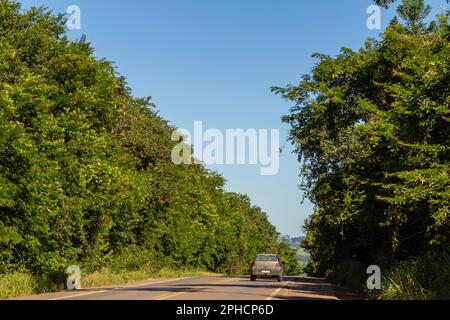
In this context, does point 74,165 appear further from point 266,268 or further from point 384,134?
point 384,134

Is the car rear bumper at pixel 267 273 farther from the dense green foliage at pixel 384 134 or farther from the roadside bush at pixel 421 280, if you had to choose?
the roadside bush at pixel 421 280

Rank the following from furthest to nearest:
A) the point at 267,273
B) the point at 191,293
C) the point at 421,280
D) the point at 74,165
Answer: the point at 267,273 < the point at 74,165 < the point at 191,293 < the point at 421,280

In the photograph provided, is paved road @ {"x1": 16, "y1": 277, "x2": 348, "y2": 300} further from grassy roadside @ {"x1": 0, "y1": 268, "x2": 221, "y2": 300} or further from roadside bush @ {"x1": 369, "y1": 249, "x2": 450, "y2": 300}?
roadside bush @ {"x1": 369, "y1": 249, "x2": 450, "y2": 300}

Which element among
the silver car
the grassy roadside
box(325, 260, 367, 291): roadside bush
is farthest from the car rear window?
the grassy roadside

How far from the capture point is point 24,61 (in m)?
35.3

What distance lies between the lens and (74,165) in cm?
3141

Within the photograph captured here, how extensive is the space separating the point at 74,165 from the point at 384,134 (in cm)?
1699

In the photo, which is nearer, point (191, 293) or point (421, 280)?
point (421, 280)

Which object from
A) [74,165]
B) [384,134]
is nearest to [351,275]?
[384,134]

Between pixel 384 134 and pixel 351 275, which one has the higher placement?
pixel 384 134

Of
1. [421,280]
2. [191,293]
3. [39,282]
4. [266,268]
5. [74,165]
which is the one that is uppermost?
[74,165]

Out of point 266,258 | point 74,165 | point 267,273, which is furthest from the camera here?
point 266,258

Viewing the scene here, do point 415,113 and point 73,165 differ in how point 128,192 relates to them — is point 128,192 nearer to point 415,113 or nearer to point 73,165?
point 73,165

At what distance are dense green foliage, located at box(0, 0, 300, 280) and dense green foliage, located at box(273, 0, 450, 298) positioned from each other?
11.4 meters
